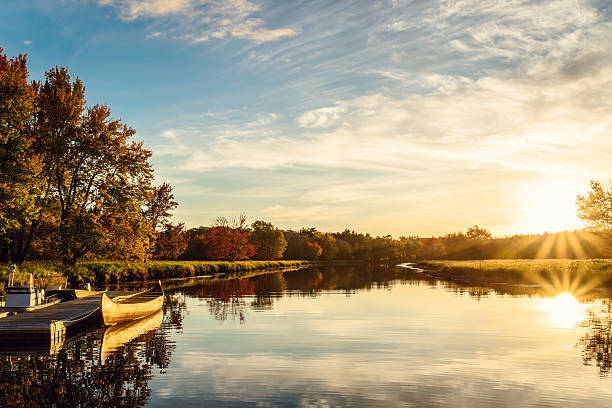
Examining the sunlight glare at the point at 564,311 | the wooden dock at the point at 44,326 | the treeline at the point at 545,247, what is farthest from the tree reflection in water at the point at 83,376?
the treeline at the point at 545,247

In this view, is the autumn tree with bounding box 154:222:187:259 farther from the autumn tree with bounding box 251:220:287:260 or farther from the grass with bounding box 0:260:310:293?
the autumn tree with bounding box 251:220:287:260

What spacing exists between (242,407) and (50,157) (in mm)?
45850

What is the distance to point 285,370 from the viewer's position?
53.6ft

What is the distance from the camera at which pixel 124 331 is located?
24422mm

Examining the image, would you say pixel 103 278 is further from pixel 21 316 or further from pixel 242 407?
pixel 242 407

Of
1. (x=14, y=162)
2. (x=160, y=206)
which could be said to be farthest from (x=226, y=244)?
(x=14, y=162)

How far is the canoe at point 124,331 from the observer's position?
19.6m

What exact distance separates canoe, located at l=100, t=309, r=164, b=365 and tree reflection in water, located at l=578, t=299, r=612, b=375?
16516 mm

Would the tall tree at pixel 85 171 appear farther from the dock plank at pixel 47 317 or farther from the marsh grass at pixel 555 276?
the marsh grass at pixel 555 276

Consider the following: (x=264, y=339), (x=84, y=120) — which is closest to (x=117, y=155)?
(x=84, y=120)

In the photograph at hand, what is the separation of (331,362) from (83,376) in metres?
7.87

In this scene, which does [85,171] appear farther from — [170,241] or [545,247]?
[545,247]

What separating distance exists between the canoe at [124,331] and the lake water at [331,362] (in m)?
0.08

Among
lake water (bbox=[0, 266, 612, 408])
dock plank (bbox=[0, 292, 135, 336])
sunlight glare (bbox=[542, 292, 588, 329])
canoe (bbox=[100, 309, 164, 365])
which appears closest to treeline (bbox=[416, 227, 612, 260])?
sunlight glare (bbox=[542, 292, 588, 329])
